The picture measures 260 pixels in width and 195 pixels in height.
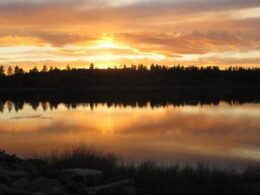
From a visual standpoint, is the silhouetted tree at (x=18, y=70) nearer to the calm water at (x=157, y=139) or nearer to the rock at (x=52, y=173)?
the calm water at (x=157, y=139)

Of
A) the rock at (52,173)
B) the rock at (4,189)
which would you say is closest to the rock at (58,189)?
the rock at (4,189)

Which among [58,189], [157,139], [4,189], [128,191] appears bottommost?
[157,139]

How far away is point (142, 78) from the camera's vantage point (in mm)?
131125

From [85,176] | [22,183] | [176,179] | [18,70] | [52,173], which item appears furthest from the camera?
[18,70]

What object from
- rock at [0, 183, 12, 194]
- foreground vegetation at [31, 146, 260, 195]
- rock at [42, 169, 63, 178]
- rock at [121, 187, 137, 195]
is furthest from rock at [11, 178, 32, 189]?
foreground vegetation at [31, 146, 260, 195]

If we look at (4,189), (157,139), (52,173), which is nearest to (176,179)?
(52,173)

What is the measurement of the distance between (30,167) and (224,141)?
12206 mm

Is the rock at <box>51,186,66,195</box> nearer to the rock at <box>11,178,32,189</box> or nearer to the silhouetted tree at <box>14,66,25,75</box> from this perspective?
the rock at <box>11,178,32,189</box>

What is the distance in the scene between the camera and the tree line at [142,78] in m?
126

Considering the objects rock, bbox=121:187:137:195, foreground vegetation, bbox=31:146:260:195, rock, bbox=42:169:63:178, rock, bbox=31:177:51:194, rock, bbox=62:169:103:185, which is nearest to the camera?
rock, bbox=31:177:51:194

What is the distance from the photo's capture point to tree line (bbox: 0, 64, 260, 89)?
126375 mm

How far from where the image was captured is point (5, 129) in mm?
27688

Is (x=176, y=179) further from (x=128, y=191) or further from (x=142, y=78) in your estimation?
(x=142, y=78)

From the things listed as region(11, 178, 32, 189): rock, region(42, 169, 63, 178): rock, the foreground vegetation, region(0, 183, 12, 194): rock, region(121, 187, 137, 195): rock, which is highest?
region(0, 183, 12, 194): rock
